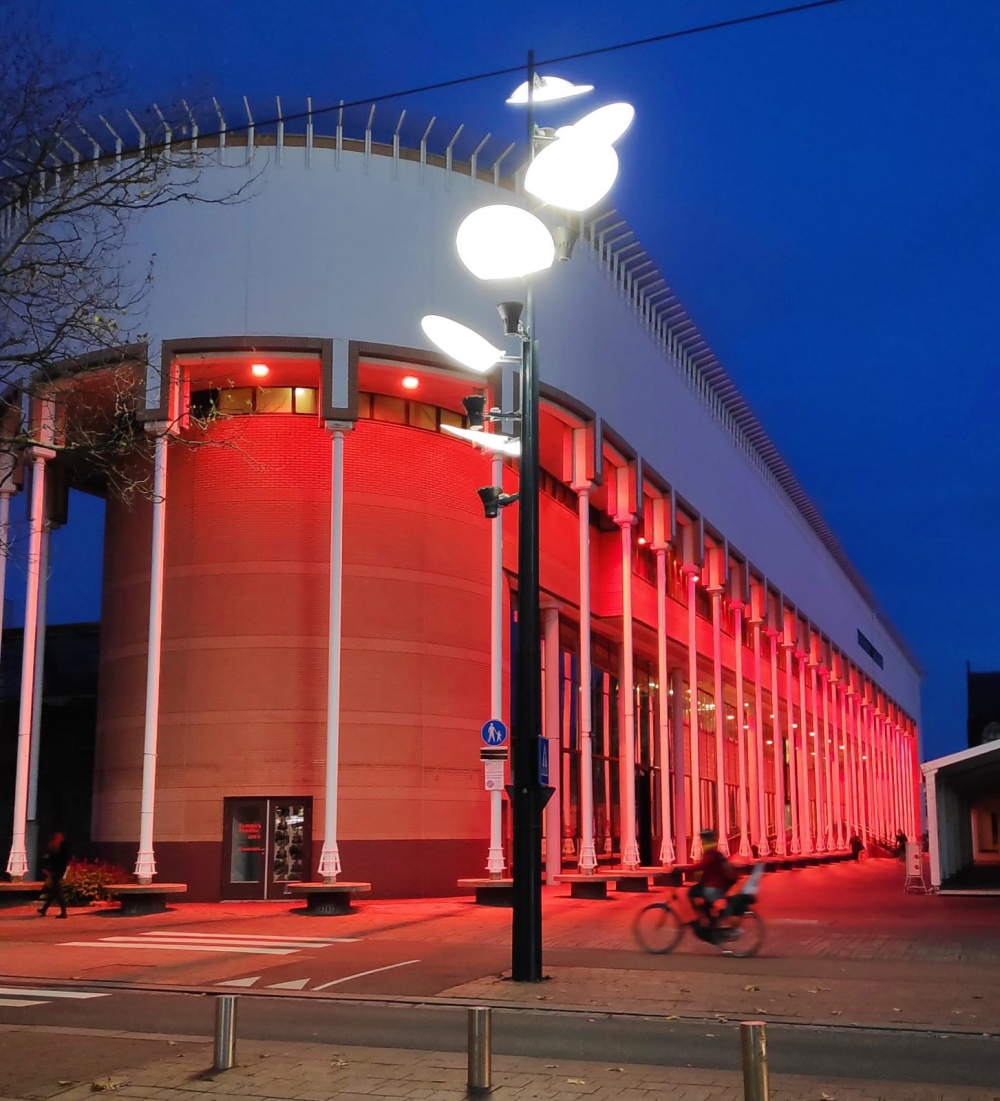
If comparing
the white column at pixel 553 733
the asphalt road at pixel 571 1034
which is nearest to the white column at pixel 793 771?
the white column at pixel 553 733

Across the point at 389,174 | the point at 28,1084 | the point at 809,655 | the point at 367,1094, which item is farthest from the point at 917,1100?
the point at 809,655

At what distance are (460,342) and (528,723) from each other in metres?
4.10

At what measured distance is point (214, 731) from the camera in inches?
1070

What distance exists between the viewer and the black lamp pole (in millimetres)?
13367

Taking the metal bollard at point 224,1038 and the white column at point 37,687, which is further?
the white column at point 37,687

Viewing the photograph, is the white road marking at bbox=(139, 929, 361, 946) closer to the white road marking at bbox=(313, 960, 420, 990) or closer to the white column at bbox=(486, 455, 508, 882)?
the white road marking at bbox=(313, 960, 420, 990)

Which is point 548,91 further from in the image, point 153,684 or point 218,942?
point 153,684

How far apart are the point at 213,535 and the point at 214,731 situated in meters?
4.22

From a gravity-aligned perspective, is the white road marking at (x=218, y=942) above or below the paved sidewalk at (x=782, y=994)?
below

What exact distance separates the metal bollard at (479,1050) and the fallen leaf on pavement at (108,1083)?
2.29 metres

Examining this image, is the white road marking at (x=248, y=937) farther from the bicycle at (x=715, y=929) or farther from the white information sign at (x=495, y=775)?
the bicycle at (x=715, y=929)

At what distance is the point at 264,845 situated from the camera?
27.0 meters

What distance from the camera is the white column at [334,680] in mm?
25453

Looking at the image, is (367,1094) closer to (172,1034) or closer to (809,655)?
(172,1034)
